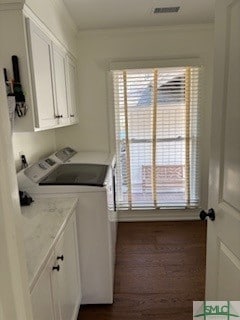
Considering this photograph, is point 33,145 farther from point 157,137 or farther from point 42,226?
point 157,137

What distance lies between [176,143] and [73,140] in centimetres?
135

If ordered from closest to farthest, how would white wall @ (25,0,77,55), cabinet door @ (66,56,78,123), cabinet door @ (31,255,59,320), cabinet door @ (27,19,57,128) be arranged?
cabinet door @ (31,255,59,320), cabinet door @ (27,19,57,128), white wall @ (25,0,77,55), cabinet door @ (66,56,78,123)

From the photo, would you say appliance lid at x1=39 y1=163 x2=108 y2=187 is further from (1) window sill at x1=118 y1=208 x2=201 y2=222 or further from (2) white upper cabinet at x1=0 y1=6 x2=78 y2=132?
(1) window sill at x1=118 y1=208 x2=201 y2=222

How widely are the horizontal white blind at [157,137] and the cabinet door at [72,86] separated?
1.69 ft

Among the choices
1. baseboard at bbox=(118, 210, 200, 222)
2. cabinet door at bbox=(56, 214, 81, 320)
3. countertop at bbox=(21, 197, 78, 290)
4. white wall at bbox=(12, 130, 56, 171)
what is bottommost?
baseboard at bbox=(118, 210, 200, 222)

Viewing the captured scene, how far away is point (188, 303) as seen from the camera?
204cm

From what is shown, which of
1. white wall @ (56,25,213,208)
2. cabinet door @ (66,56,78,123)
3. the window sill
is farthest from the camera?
the window sill

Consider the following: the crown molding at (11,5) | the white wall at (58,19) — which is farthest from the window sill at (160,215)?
the crown molding at (11,5)

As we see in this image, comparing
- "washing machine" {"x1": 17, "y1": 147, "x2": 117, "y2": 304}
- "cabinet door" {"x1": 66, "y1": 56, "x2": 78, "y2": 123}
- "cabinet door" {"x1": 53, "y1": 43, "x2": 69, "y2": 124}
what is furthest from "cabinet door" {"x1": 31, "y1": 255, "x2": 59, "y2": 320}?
"cabinet door" {"x1": 66, "y1": 56, "x2": 78, "y2": 123}

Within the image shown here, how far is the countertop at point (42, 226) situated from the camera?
115 centimetres

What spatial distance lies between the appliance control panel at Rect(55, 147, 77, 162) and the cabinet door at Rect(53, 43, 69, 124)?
18.3 inches

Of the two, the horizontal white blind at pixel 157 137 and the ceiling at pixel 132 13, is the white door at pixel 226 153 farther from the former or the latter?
the horizontal white blind at pixel 157 137

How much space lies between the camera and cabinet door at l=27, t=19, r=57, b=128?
62.9 inches

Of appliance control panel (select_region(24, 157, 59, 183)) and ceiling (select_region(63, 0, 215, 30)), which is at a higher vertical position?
ceiling (select_region(63, 0, 215, 30))
